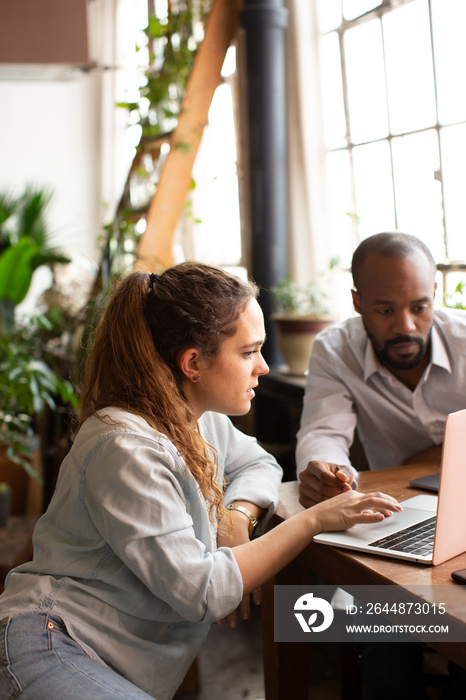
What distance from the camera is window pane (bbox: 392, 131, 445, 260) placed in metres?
2.57

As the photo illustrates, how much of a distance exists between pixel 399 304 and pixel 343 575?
2.40 feet

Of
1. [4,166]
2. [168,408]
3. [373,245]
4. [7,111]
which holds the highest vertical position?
[7,111]

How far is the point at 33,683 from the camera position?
3.13 feet

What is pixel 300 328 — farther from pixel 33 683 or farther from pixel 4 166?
pixel 4 166

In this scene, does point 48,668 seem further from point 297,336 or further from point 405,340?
point 297,336

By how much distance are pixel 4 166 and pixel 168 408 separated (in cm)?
518

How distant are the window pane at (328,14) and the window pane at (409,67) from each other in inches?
13.4

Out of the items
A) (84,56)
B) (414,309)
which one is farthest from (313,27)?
(414,309)

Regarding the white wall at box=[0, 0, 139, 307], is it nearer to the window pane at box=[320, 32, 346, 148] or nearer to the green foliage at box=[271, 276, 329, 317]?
the window pane at box=[320, 32, 346, 148]

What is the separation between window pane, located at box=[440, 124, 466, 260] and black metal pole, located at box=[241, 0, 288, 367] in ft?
2.64

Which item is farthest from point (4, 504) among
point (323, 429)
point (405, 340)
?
point (405, 340)

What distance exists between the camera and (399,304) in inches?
63.4

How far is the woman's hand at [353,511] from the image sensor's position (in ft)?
3.74

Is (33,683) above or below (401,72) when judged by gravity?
below
